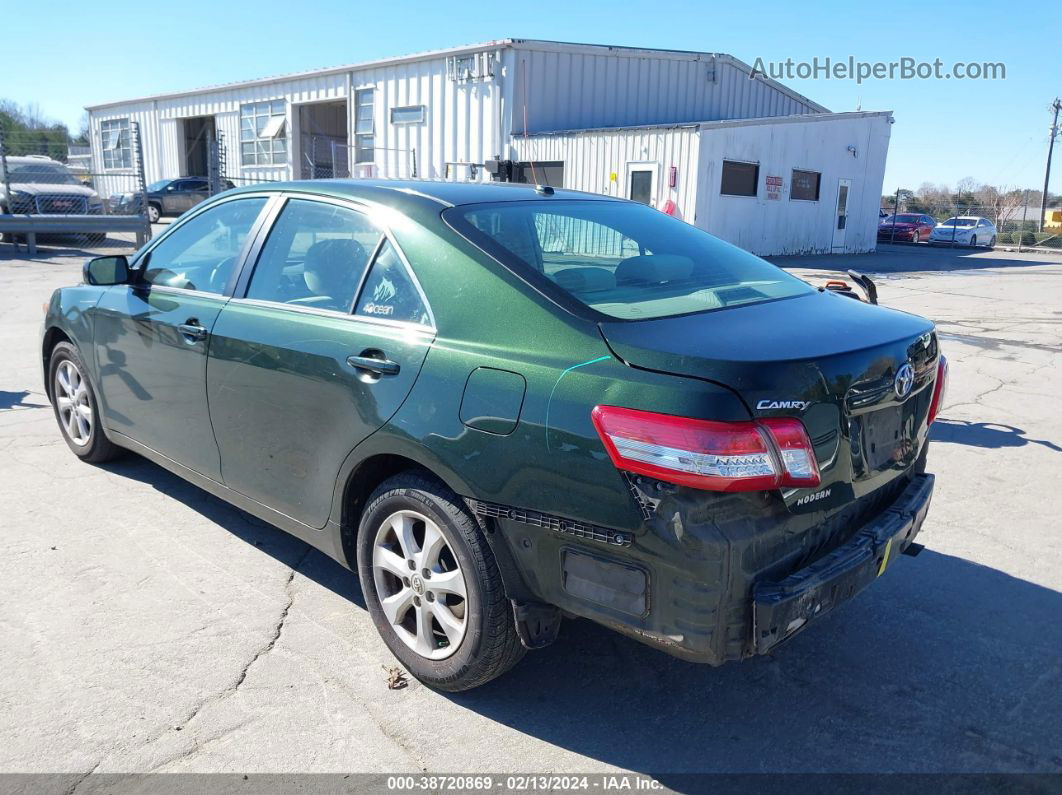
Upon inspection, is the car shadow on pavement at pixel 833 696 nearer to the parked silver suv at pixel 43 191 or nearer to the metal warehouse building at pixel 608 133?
the metal warehouse building at pixel 608 133

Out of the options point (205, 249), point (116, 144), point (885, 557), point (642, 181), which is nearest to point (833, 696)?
point (885, 557)

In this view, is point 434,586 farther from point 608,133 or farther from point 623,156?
point 608,133

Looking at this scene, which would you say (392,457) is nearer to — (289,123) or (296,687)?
(296,687)

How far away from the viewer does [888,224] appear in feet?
122

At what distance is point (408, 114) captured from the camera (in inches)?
945

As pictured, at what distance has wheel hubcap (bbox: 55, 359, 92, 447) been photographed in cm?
492

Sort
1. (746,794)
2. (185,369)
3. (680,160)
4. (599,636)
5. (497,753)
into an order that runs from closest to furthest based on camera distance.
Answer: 1. (746,794)
2. (497,753)
3. (599,636)
4. (185,369)
5. (680,160)

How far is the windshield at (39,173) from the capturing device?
1886cm

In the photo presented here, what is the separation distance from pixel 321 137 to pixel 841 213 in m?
17.3

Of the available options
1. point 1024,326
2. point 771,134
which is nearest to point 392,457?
point 1024,326

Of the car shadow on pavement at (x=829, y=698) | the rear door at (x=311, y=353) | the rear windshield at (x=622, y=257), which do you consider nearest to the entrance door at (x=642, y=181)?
the rear windshield at (x=622, y=257)

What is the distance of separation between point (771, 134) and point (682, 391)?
69.4 ft

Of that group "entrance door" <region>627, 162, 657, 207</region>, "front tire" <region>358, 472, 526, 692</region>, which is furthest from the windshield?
"front tire" <region>358, 472, 526, 692</region>

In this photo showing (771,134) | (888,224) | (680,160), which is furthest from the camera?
(888,224)
